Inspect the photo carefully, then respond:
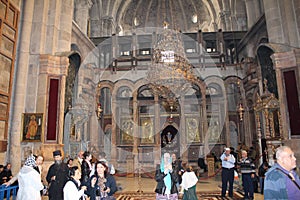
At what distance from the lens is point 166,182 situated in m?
4.16

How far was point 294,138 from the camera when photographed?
25.8 feet

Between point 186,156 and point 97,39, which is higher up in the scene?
point 97,39

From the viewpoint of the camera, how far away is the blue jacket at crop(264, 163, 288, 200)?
2242 mm

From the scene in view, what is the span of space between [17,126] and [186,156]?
1074 cm

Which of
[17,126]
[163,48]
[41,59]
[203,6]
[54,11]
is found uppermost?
[203,6]

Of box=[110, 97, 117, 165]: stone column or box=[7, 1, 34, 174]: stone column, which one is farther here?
box=[110, 97, 117, 165]: stone column

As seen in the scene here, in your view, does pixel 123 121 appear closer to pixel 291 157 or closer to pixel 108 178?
pixel 108 178

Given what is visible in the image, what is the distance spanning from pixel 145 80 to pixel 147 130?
3.60 metres

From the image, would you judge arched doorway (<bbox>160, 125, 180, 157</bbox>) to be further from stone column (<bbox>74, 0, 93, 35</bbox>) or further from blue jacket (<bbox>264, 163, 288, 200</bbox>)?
blue jacket (<bbox>264, 163, 288, 200</bbox>)

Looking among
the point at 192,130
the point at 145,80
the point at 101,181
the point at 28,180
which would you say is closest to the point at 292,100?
the point at 101,181

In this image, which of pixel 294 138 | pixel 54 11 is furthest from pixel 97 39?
pixel 294 138

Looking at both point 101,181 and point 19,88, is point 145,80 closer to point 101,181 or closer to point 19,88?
point 19,88

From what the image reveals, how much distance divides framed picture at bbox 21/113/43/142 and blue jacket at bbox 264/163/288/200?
722cm

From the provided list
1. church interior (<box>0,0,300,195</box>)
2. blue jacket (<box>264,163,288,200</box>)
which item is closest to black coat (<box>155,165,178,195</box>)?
blue jacket (<box>264,163,288,200</box>)
